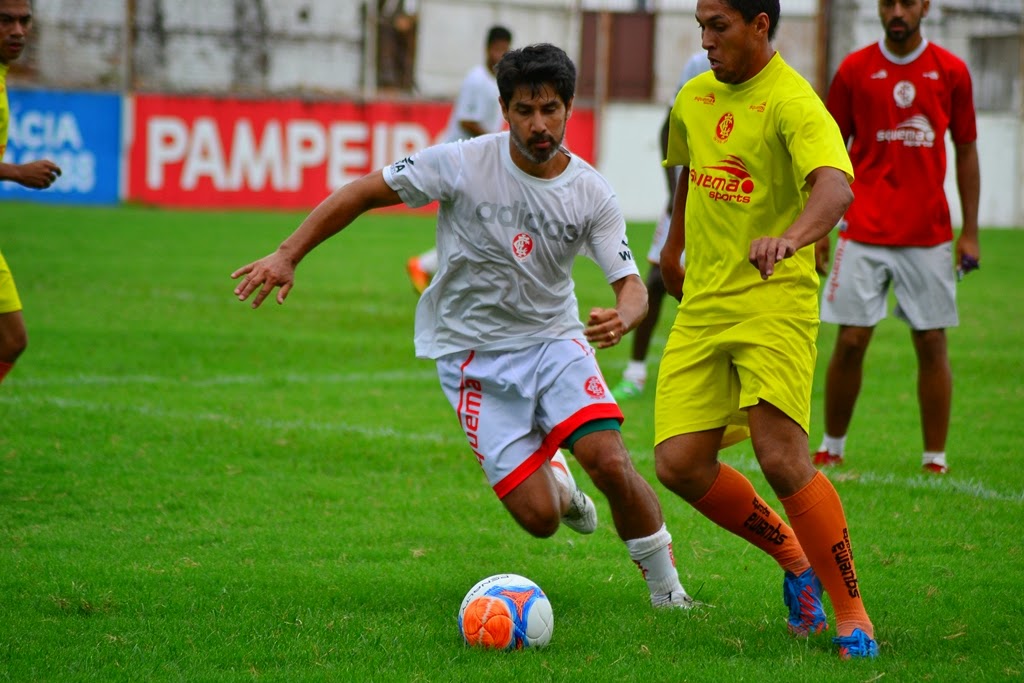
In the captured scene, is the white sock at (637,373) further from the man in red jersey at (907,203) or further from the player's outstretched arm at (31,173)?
the player's outstretched arm at (31,173)

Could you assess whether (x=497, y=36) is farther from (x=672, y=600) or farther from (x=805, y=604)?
(x=805, y=604)

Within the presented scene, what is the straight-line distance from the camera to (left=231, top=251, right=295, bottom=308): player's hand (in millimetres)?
4465

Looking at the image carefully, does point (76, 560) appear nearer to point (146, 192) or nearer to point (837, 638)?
point (837, 638)

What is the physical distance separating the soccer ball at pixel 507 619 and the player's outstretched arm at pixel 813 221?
4.43 feet

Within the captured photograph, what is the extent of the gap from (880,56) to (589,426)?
319 cm

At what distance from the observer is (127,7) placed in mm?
27688

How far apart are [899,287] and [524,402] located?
2.90 metres

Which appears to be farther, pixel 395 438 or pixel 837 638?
pixel 395 438

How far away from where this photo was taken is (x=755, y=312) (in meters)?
4.58

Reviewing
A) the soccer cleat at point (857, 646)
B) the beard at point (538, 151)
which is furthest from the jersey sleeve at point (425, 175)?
the soccer cleat at point (857, 646)

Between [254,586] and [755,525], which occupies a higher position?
[755,525]

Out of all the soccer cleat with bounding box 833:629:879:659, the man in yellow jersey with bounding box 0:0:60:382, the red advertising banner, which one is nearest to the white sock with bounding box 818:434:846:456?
the soccer cleat with bounding box 833:629:879:659

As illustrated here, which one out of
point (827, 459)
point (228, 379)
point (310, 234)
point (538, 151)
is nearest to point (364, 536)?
point (310, 234)

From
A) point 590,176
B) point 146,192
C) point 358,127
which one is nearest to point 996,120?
point 358,127
